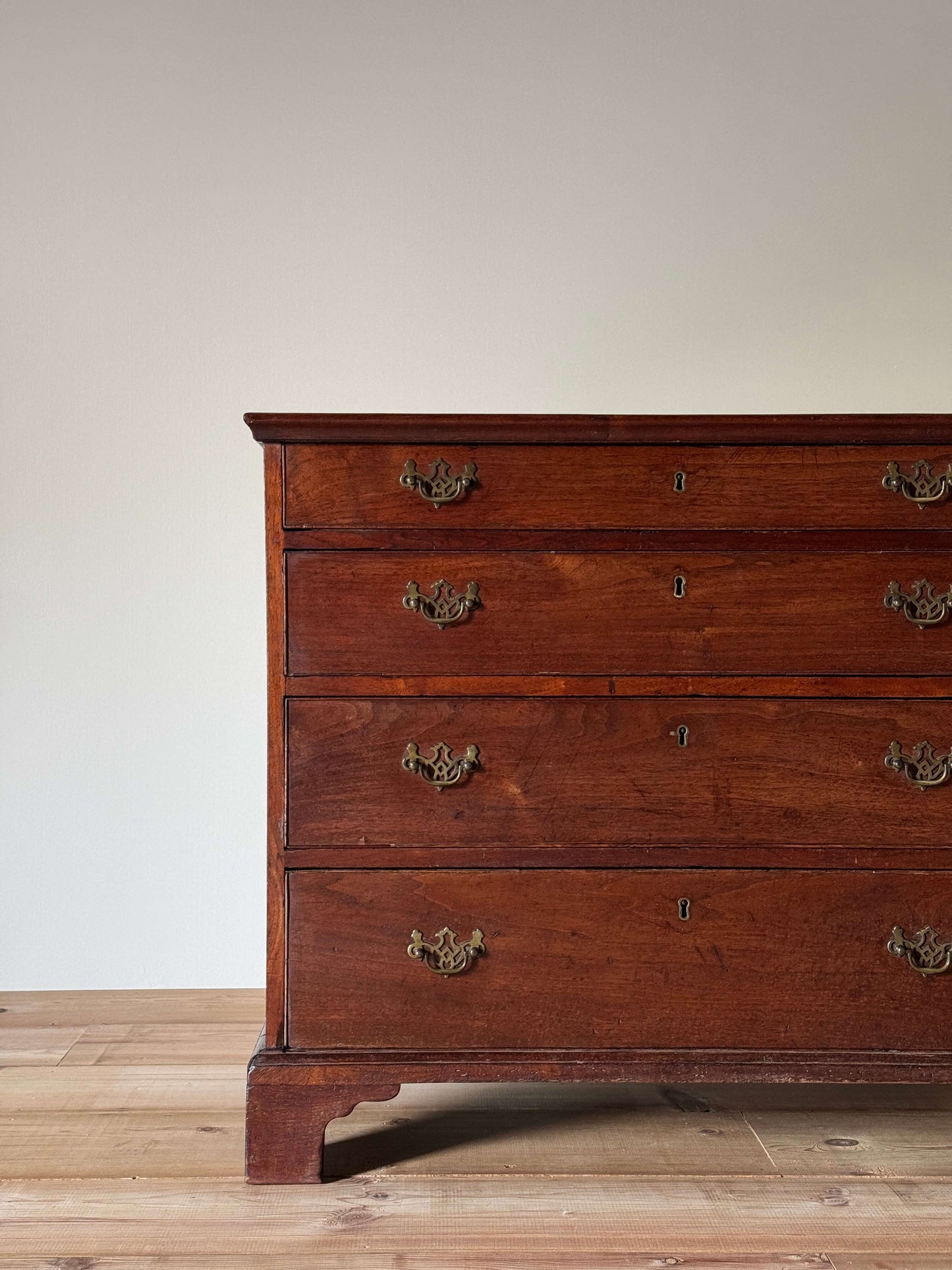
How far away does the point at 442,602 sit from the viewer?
65.1 inches

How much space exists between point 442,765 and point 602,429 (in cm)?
58

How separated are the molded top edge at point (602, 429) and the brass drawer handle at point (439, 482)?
4 cm

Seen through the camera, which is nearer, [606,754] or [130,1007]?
[606,754]

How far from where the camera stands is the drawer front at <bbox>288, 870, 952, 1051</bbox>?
1.65 m

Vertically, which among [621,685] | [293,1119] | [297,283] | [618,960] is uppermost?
[297,283]

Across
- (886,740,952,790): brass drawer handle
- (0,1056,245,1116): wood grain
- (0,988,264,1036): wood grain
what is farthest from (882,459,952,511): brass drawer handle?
(0,988,264,1036): wood grain

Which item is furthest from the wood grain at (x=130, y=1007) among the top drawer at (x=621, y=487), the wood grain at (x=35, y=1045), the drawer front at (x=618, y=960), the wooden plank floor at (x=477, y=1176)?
the top drawer at (x=621, y=487)

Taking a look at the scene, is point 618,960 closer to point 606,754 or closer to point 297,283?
point 606,754

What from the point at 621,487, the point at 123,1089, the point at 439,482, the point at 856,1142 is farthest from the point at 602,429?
the point at 123,1089

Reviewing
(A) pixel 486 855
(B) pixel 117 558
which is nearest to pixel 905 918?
(A) pixel 486 855

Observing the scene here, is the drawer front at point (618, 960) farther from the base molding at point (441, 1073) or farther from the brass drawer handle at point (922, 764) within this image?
the brass drawer handle at point (922, 764)

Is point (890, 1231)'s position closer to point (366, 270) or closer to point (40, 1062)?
point (40, 1062)

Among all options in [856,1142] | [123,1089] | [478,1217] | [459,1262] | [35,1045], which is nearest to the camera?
[459,1262]

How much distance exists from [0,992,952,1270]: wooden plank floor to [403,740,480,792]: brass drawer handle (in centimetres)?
64
